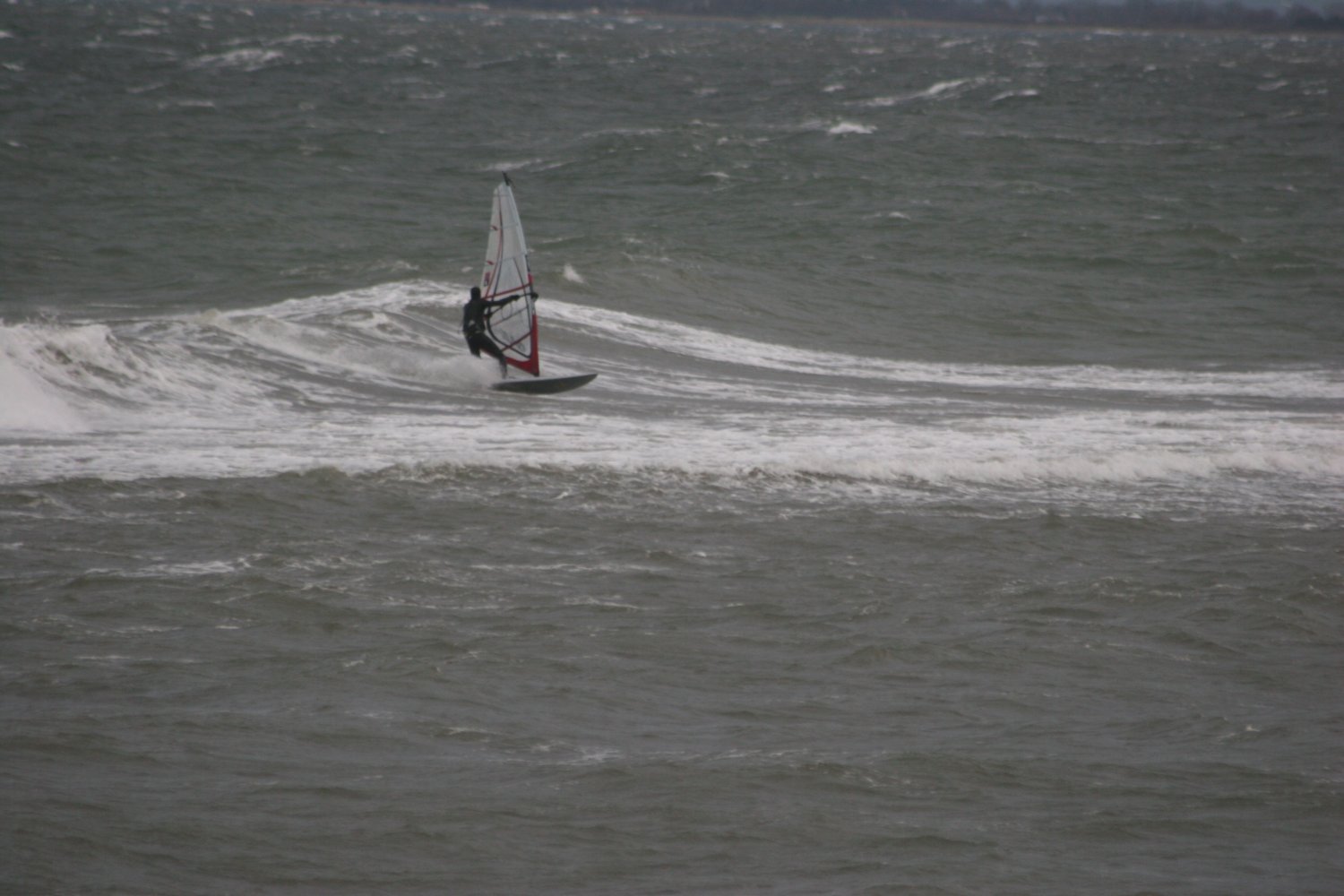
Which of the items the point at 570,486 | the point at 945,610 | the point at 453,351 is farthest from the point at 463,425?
the point at 945,610

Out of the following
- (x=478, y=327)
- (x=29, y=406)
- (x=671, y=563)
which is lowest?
(x=671, y=563)

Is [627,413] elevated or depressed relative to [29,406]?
depressed

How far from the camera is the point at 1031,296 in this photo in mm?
26859

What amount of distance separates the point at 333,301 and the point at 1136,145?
3286 centimetres

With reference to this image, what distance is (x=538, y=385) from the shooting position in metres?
17.1

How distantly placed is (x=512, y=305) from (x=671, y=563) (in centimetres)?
688

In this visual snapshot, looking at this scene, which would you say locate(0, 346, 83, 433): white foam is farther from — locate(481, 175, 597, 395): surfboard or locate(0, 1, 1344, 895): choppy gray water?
locate(481, 175, 597, 395): surfboard

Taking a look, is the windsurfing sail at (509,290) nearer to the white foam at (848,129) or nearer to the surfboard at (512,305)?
the surfboard at (512,305)

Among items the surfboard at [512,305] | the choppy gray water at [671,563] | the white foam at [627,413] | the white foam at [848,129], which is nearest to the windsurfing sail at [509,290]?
the surfboard at [512,305]

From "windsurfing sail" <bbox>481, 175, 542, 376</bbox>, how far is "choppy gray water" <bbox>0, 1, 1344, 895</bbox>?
1.87 feet

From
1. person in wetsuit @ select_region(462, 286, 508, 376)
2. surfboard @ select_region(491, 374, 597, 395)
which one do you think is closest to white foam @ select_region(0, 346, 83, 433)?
person in wetsuit @ select_region(462, 286, 508, 376)

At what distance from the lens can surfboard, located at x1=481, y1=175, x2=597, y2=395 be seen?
667 inches

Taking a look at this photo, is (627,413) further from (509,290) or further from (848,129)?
(848,129)

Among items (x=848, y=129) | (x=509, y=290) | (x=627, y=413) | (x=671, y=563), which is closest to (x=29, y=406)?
(x=509, y=290)
